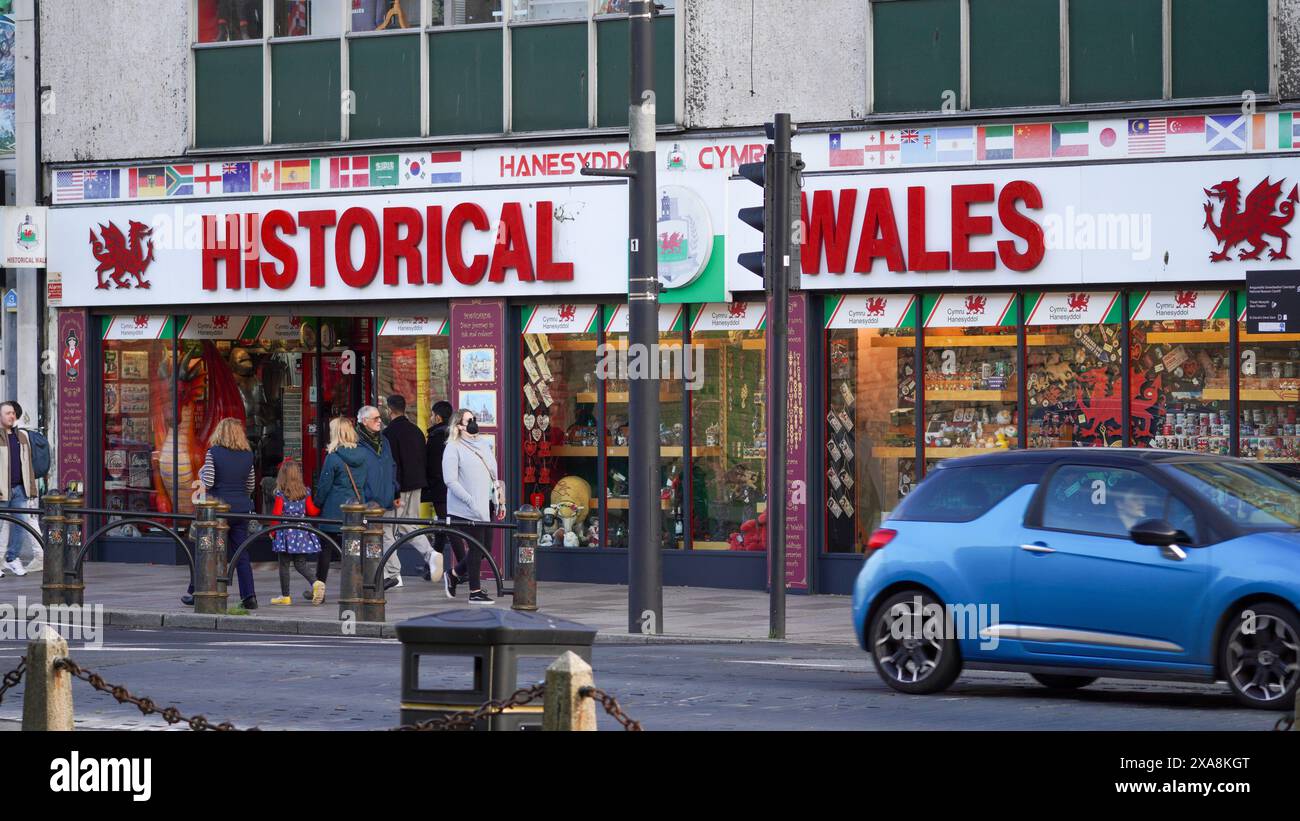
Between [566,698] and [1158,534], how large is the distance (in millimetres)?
5193

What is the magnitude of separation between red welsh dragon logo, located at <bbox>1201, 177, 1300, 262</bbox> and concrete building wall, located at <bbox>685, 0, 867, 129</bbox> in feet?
12.4

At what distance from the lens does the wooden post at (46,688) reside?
8.93m

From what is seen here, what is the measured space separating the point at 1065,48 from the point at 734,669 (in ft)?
28.4

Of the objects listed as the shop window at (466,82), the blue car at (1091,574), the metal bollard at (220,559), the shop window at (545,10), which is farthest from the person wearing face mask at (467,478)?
the blue car at (1091,574)

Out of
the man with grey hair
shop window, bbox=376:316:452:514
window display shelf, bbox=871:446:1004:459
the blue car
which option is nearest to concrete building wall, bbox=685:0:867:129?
window display shelf, bbox=871:446:1004:459

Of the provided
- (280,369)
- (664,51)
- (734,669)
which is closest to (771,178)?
(734,669)

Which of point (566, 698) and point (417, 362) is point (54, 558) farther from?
point (566, 698)

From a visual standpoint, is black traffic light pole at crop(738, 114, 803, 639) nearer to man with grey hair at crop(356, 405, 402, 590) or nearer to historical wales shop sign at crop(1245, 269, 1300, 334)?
historical wales shop sign at crop(1245, 269, 1300, 334)

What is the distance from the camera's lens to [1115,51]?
66.0 feet

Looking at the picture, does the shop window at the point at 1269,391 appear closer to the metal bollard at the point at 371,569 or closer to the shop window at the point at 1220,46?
the shop window at the point at 1220,46

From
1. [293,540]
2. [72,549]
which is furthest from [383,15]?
[72,549]

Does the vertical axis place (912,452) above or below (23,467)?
above

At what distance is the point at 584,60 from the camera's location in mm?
22438

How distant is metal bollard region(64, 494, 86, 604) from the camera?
63.7 feet
